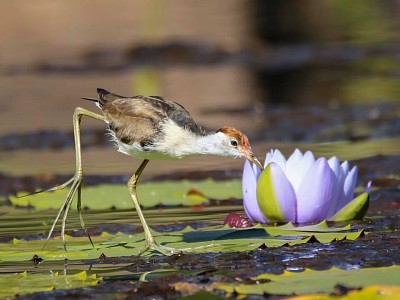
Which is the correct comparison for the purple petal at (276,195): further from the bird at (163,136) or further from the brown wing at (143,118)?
the brown wing at (143,118)

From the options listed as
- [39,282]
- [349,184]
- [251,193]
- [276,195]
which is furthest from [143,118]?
[39,282]

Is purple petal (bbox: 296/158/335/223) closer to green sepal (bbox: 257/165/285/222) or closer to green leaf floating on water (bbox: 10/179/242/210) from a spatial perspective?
green sepal (bbox: 257/165/285/222)

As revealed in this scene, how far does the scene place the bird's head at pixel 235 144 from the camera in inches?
223

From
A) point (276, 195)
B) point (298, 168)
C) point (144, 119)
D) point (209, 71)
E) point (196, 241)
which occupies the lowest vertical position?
point (196, 241)

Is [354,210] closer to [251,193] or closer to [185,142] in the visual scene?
[251,193]

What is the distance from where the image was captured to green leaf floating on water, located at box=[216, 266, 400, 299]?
385 centimetres

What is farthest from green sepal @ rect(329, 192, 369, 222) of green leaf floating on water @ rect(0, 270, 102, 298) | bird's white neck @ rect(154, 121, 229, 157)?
green leaf floating on water @ rect(0, 270, 102, 298)

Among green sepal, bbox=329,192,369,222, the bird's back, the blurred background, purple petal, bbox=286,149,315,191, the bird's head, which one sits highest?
the blurred background

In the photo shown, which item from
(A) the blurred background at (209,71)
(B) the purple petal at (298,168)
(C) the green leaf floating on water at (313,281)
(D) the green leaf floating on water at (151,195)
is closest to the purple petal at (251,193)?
(B) the purple petal at (298,168)

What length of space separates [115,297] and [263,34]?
1722 cm

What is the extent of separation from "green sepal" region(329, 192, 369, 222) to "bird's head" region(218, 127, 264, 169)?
0.48 m

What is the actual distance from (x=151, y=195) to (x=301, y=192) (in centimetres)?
177

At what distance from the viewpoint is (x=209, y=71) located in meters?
17.0

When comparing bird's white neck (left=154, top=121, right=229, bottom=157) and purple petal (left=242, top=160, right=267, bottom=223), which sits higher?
bird's white neck (left=154, top=121, right=229, bottom=157)
